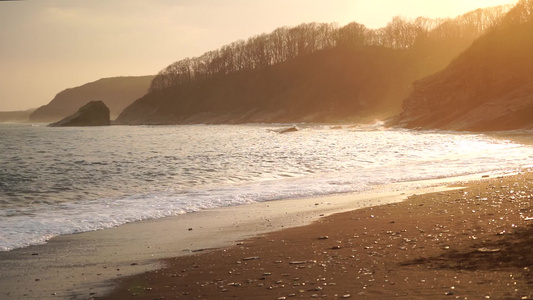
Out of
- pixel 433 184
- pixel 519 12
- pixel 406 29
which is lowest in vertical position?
pixel 433 184

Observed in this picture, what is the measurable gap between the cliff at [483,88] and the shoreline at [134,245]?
51.0 meters

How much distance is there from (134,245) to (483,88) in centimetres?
6760

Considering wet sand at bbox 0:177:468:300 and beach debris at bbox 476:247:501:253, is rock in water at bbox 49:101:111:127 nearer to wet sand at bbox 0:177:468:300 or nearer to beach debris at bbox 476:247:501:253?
wet sand at bbox 0:177:468:300

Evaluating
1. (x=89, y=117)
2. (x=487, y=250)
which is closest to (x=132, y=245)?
(x=487, y=250)

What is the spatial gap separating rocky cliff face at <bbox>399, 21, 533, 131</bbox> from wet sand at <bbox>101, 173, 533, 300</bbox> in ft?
178

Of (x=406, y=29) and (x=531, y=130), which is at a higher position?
(x=406, y=29)

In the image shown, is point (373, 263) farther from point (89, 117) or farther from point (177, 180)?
point (89, 117)

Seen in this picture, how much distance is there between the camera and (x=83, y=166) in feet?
96.0

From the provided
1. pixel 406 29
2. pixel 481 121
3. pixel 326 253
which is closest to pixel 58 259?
pixel 326 253

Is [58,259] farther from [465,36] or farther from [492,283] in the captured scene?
[465,36]

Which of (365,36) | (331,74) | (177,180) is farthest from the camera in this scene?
(365,36)

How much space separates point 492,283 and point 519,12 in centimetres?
8084

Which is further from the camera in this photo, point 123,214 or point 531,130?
point 531,130

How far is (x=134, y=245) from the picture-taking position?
33.9 feet
